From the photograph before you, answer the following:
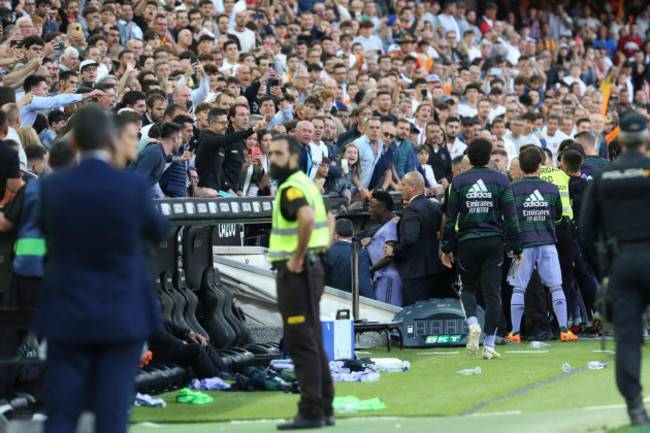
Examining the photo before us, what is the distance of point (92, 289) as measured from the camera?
5.75 metres

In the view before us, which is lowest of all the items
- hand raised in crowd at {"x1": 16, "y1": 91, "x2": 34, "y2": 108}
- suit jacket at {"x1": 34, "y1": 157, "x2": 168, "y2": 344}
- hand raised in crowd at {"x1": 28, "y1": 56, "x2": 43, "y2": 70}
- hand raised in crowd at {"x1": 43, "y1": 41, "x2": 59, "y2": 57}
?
suit jacket at {"x1": 34, "y1": 157, "x2": 168, "y2": 344}

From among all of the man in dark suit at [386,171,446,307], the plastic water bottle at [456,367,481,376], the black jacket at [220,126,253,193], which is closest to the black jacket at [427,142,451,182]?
the man in dark suit at [386,171,446,307]

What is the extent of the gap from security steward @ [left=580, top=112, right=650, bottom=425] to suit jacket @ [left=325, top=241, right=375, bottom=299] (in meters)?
6.47

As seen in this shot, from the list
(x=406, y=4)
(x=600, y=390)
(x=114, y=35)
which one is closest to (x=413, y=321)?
(x=600, y=390)

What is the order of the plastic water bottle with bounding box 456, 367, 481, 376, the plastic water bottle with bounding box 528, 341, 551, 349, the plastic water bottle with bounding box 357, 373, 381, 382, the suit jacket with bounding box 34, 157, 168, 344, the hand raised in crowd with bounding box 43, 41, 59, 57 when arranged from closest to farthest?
the suit jacket with bounding box 34, 157, 168, 344, the plastic water bottle with bounding box 357, 373, 381, 382, the plastic water bottle with bounding box 456, 367, 481, 376, the plastic water bottle with bounding box 528, 341, 551, 349, the hand raised in crowd with bounding box 43, 41, 59, 57

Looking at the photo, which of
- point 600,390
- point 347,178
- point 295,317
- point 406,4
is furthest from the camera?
point 406,4

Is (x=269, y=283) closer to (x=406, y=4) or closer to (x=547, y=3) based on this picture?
(x=406, y=4)

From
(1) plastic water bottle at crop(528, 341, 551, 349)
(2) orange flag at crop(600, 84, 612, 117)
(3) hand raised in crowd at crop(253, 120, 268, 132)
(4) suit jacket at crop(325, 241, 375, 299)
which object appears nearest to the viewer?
(1) plastic water bottle at crop(528, 341, 551, 349)

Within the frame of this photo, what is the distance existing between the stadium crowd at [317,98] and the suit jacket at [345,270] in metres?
0.06

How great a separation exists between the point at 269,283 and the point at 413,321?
1726 millimetres

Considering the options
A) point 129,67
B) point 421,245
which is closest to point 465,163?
point 421,245

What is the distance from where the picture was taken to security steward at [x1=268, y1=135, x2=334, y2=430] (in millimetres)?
8398

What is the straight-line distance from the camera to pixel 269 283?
43.6ft

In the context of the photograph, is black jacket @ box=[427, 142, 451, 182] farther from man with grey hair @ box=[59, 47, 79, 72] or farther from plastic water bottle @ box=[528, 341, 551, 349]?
man with grey hair @ box=[59, 47, 79, 72]
